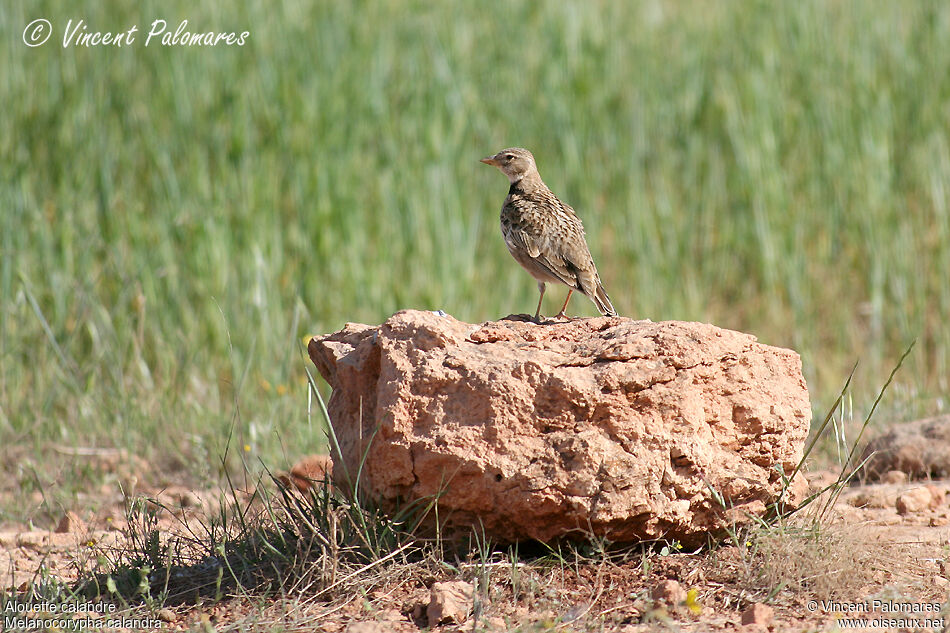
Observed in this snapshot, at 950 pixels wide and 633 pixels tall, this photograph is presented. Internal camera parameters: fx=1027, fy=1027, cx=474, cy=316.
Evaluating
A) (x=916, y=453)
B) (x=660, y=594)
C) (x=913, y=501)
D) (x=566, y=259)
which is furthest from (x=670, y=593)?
(x=916, y=453)

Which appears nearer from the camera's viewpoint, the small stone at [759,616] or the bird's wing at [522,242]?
the small stone at [759,616]

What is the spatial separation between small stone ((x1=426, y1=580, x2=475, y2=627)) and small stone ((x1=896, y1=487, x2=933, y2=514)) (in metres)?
2.17

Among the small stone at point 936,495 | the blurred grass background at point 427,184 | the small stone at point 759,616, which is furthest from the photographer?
the blurred grass background at point 427,184

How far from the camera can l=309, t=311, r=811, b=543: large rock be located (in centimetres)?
353

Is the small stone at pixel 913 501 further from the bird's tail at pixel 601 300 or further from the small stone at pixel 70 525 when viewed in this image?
the small stone at pixel 70 525

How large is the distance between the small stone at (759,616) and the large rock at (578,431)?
1.27 ft

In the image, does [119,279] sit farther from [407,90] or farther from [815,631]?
[815,631]

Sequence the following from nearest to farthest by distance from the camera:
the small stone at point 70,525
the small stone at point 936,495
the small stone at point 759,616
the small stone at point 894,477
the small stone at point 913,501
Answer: the small stone at point 759,616
the small stone at point 913,501
the small stone at point 936,495
the small stone at point 70,525
the small stone at point 894,477

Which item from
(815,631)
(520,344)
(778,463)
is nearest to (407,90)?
(520,344)

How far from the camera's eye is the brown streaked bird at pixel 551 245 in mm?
5109

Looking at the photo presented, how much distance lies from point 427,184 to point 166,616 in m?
5.17

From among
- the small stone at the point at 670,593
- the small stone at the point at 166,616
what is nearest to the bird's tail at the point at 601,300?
the small stone at the point at 670,593

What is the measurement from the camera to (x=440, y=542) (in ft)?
12.0

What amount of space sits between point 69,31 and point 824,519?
21.9 feet
